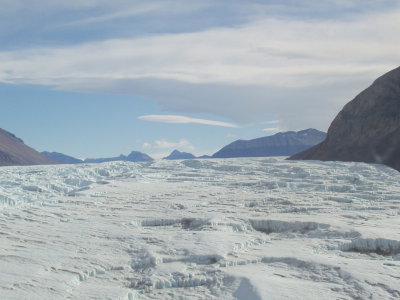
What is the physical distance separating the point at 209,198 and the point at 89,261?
383 inches

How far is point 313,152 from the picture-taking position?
58.2 metres

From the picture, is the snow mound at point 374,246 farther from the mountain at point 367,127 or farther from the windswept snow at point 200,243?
the mountain at point 367,127

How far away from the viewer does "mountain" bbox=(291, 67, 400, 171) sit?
159ft

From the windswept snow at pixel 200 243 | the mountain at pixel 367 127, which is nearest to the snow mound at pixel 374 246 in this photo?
the windswept snow at pixel 200 243

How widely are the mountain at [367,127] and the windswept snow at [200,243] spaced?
1110 inches

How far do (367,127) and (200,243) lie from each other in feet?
156

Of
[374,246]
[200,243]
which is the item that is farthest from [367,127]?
[200,243]

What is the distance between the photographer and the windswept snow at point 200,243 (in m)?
8.85

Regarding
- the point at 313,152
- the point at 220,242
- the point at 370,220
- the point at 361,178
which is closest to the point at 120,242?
the point at 220,242

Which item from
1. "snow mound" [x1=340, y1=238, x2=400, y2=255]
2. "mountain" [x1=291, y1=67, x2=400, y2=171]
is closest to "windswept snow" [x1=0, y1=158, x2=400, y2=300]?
"snow mound" [x1=340, y1=238, x2=400, y2=255]

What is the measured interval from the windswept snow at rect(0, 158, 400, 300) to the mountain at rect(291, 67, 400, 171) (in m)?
28.2

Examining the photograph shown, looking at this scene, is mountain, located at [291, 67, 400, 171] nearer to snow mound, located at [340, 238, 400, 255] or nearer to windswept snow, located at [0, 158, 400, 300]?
windswept snow, located at [0, 158, 400, 300]

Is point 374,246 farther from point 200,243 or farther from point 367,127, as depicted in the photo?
point 367,127

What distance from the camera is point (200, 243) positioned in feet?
38.3
